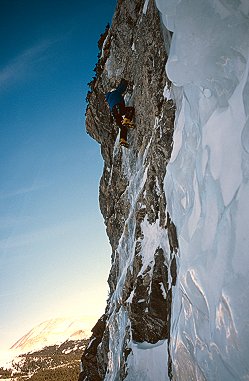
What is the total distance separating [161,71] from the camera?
24.9 ft

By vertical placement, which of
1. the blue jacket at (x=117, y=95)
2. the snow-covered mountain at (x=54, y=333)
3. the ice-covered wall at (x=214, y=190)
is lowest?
the snow-covered mountain at (x=54, y=333)

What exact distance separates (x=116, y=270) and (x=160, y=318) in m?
6.32

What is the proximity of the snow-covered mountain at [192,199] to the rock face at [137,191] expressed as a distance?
0.05 metres

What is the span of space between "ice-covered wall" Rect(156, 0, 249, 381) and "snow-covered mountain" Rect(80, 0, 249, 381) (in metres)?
0.01

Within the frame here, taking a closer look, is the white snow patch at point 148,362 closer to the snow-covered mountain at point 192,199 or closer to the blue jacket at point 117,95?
the snow-covered mountain at point 192,199

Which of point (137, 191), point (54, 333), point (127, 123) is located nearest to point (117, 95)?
point (127, 123)

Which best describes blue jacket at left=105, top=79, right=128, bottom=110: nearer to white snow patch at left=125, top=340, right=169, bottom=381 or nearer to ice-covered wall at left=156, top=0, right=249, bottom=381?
ice-covered wall at left=156, top=0, right=249, bottom=381

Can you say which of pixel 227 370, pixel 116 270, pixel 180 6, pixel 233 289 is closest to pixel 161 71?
pixel 180 6

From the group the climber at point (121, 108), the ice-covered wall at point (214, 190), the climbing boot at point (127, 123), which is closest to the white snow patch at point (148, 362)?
the ice-covered wall at point (214, 190)

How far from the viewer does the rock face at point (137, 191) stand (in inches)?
291

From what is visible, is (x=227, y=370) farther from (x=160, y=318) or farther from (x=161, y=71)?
(x=161, y=71)

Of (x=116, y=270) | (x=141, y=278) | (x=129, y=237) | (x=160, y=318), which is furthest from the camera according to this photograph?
(x=116, y=270)

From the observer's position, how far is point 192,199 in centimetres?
454

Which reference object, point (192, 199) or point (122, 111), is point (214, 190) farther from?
point (122, 111)
